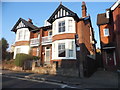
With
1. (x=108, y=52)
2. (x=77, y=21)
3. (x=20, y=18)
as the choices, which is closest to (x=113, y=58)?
(x=108, y=52)

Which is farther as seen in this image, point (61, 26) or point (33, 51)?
point (33, 51)

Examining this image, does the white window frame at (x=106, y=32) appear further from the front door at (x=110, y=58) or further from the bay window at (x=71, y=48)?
the bay window at (x=71, y=48)

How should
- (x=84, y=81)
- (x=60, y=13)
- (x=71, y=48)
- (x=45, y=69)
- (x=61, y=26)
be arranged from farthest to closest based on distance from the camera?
(x=60, y=13) < (x=61, y=26) < (x=71, y=48) < (x=45, y=69) < (x=84, y=81)

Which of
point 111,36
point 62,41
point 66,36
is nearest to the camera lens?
point 66,36

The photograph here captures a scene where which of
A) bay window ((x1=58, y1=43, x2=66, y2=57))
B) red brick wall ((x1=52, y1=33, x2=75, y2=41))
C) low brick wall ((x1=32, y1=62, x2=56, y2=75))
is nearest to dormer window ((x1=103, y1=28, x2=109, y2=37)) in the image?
red brick wall ((x1=52, y1=33, x2=75, y2=41))

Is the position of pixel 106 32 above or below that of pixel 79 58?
above

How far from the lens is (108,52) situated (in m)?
17.0

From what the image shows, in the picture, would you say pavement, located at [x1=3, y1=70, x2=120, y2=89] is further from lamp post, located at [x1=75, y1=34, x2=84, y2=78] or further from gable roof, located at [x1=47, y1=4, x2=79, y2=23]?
gable roof, located at [x1=47, y1=4, x2=79, y2=23]

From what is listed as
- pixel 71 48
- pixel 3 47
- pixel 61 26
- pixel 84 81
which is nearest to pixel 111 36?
pixel 71 48

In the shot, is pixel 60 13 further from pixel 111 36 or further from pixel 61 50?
pixel 111 36

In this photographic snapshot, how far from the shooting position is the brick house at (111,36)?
13433 mm

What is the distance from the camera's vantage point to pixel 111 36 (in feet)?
57.6

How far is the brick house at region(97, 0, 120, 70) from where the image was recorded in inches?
529

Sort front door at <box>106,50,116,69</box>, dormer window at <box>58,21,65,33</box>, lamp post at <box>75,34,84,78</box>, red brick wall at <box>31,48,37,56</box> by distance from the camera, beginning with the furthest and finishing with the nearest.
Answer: red brick wall at <box>31,48,37,56</box> → front door at <box>106,50,116,69</box> → dormer window at <box>58,21,65,33</box> → lamp post at <box>75,34,84,78</box>
